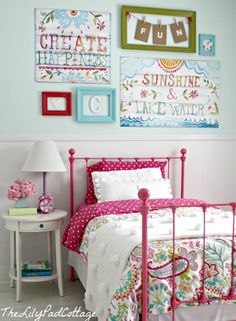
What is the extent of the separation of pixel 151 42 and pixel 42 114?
116 cm

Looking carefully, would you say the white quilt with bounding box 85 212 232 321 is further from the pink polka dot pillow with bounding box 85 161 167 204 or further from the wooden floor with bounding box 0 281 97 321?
the pink polka dot pillow with bounding box 85 161 167 204

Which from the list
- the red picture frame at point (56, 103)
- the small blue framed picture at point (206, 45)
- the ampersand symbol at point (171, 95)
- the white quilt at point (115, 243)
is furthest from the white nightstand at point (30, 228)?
the small blue framed picture at point (206, 45)

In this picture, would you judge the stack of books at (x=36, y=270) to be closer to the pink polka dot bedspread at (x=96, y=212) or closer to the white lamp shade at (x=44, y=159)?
the pink polka dot bedspread at (x=96, y=212)

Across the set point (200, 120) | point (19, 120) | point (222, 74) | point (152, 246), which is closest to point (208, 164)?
point (200, 120)

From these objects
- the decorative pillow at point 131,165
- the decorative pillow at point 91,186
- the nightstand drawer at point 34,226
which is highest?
the decorative pillow at point 131,165

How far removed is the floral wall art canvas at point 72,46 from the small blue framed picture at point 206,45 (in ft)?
2.83

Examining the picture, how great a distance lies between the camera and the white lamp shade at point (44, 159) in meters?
3.65

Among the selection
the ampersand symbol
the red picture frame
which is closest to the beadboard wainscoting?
the red picture frame

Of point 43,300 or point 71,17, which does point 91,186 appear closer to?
point 43,300

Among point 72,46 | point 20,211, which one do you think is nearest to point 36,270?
point 20,211

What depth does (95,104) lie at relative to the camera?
160 inches

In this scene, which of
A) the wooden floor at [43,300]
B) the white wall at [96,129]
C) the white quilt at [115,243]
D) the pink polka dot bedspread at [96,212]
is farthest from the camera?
the white wall at [96,129]

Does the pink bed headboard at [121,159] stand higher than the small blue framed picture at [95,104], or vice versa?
the small blue framed picture at [95,104]

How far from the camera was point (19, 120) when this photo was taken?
3908 mm
